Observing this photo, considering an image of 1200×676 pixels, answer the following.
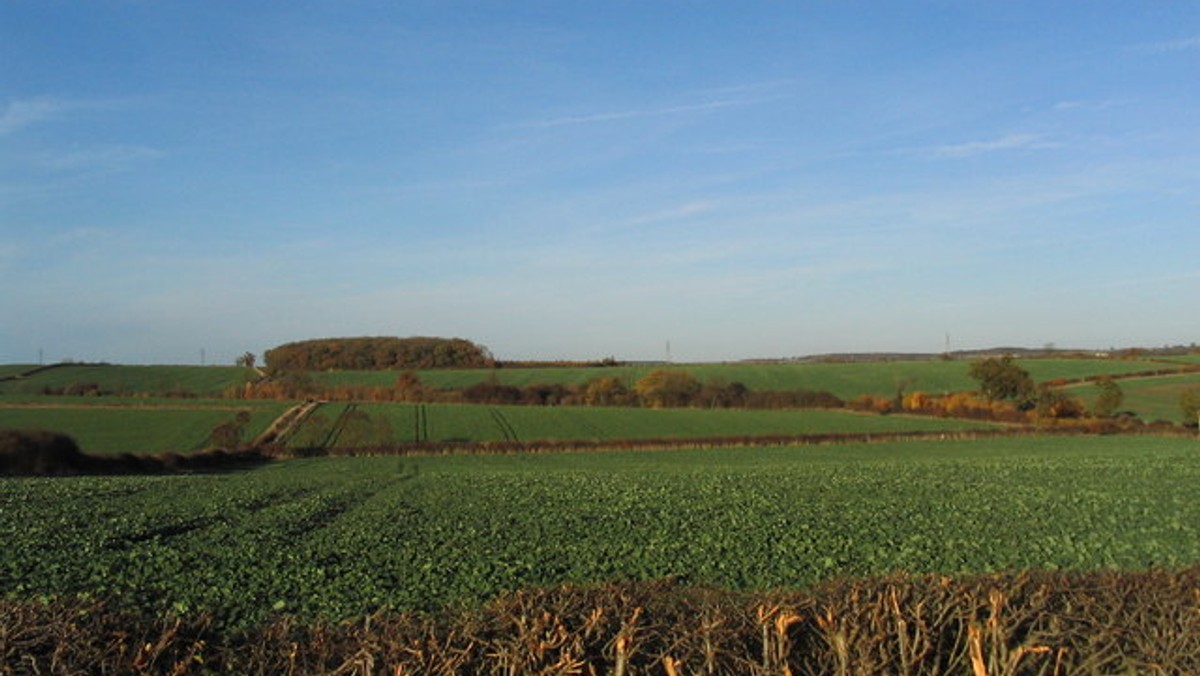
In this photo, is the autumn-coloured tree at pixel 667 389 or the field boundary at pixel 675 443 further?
the autumn-coloured tree at pixel 667 389

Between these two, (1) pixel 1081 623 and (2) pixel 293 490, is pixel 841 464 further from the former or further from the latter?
(1) pixel 1081 623

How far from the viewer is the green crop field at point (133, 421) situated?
6072 cm

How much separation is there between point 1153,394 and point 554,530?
3117 inches

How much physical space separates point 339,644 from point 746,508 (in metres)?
21.1

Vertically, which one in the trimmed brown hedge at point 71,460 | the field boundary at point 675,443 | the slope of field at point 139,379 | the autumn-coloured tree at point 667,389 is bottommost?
the field boundary at point 675,443

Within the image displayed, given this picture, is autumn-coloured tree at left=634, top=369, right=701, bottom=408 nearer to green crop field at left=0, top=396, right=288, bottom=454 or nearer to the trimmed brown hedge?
green crop field at left=0, top=396, right=288, bottom=454

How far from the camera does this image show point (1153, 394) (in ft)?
272

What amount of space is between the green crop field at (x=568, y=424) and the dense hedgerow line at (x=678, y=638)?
201 ft

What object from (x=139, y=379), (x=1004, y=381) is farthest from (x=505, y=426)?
(x=139, y=379)

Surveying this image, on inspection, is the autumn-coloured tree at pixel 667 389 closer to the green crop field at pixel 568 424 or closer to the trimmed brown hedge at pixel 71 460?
the green crop field at pixel 568 424

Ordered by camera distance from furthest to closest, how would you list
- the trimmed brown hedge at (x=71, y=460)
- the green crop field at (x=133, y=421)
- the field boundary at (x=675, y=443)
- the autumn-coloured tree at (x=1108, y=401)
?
the autumn-coloured tree at (x=1108, y=401), the field boundary at (x=675, y=443), the green crop field at (x=133, y=421), the trimmed brown hedge at (x=71, y=460)

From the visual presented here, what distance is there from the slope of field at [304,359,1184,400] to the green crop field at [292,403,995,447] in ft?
43.9

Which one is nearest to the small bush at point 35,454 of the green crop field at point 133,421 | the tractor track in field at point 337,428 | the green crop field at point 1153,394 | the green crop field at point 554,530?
the green crop field at point 133,421

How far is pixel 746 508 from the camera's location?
2458 centimetres
